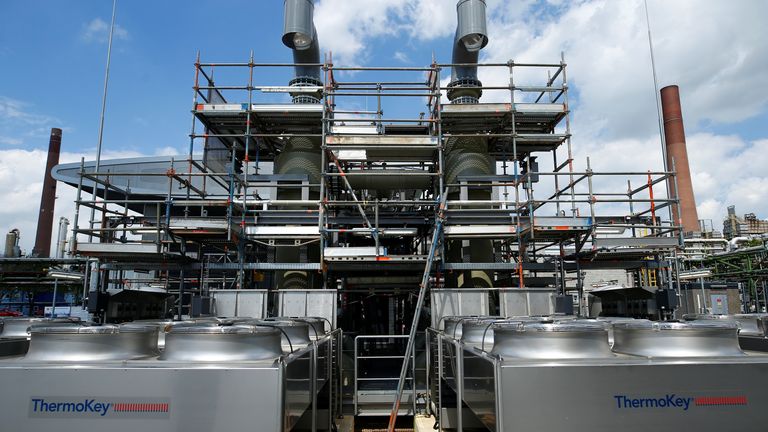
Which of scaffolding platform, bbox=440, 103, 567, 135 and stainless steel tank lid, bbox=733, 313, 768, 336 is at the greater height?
scaffolding platform, bbox=440, 103, 567, 135

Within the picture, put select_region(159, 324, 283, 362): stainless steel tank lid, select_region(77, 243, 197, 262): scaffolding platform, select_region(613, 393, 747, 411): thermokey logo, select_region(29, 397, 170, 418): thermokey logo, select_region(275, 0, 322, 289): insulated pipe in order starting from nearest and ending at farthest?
select_region(29, 397, 170, 418): thermokey logo → select_region(613, 393, 747, 411): thermokey logo → select_region(159, 324, 283, 362): stainless steel tank lid → select_region(77, 243, 197, 262): scaffolding platform → select_region(275, 0, 322, 289): insulated pipe

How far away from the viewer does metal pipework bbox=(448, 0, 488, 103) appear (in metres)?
12.9

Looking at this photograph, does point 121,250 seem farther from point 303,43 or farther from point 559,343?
point 559,343

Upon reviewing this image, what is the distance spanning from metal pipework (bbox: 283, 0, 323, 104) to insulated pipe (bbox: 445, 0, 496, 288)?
12.3 ft

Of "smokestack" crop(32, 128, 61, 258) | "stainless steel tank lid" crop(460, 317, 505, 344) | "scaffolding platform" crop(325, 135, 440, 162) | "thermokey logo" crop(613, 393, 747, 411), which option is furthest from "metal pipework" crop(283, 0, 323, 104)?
"smokestack" crop(32, 128, 61, 258)

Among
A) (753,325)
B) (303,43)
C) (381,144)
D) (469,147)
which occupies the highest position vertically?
(303,43)

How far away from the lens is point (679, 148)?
28.8 meters

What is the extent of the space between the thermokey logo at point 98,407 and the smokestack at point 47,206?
37.0 m

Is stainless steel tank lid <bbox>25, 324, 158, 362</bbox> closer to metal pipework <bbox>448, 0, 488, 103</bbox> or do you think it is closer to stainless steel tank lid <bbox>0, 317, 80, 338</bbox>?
stainless steel tank lid <bbox>0, 317, 80, 338</bbox>

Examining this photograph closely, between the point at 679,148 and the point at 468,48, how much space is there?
21285mm

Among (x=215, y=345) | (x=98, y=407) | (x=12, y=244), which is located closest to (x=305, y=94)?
(x=215, y=345)

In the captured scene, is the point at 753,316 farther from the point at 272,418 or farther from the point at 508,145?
the point at 508,145

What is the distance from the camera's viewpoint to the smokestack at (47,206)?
3488cm

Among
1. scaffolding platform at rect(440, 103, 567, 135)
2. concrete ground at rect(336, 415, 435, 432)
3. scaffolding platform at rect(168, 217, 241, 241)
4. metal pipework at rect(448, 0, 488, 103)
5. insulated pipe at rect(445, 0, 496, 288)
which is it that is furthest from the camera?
metal pipework at rect(448, 0, 488, 103)
